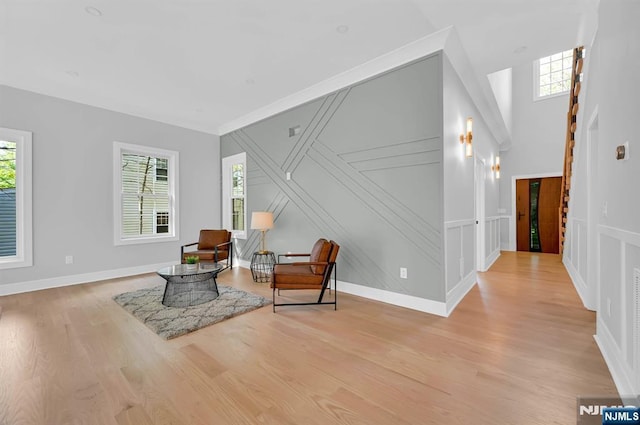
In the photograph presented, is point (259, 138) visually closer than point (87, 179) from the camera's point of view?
No

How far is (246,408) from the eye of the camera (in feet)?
5.24

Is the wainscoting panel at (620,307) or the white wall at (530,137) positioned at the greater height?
the white wall at (530,137)

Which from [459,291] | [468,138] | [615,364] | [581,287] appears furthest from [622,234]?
[581,287]

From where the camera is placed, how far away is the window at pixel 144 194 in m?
4.76

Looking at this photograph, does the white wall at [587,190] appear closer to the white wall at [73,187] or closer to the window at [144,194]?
the window at [144,194]

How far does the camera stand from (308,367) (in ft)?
6.61

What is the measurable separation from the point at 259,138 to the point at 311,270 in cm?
303

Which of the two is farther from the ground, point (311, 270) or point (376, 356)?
point (311, 270)

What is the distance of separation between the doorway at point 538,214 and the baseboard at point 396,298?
19.9ft

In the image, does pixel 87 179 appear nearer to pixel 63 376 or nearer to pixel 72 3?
pixel 72 3

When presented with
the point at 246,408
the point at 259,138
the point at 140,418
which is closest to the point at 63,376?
the point at 140,418

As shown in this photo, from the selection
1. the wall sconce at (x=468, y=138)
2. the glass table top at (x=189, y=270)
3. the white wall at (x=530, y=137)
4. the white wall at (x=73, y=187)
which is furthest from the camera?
the white wall at (x=530, y=137)

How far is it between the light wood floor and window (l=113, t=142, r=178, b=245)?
1924 millimetres

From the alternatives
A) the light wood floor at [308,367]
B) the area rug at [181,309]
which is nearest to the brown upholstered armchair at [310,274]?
the light wood floor at [308,367]
